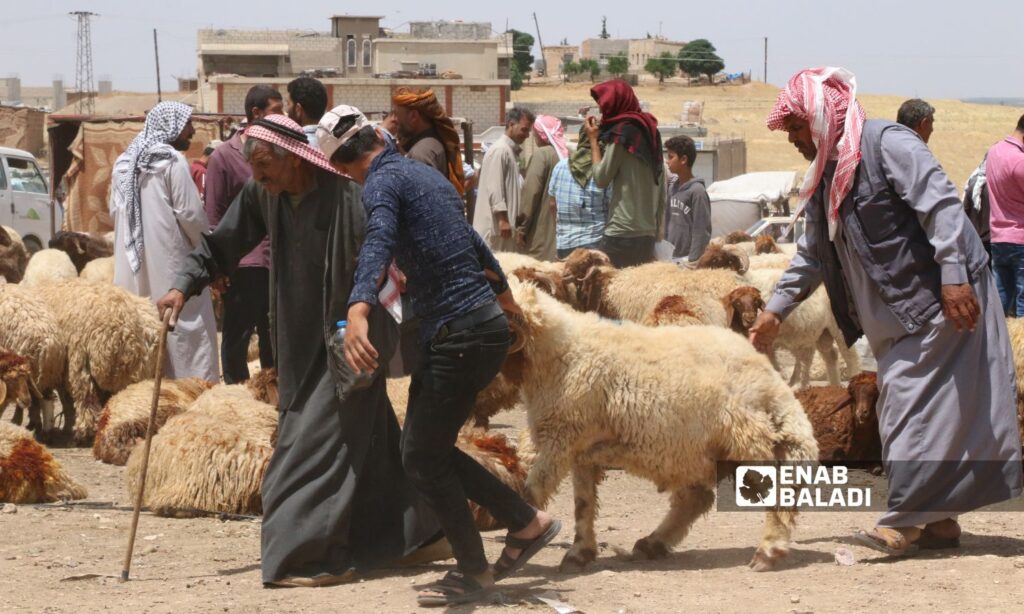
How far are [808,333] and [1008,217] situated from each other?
197 centimetres

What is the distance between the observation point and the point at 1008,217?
30.5 ft

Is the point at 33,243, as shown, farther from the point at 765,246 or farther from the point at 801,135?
the point at 801,135

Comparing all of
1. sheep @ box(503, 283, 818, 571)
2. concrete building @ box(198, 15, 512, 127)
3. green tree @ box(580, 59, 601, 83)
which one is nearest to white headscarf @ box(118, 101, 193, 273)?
sheep @ box(503, 283, 818, 571)

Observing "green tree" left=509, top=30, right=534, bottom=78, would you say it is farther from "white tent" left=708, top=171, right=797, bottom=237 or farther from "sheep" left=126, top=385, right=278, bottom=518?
"sheep" left=126, top=385, right=278, bottom=518

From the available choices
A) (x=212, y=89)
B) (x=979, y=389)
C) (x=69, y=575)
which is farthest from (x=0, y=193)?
(x=212, y=89)

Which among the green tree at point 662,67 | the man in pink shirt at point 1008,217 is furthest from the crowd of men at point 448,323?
the green tree at point 662,67

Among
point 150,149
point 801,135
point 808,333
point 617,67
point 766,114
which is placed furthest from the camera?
point 617,67

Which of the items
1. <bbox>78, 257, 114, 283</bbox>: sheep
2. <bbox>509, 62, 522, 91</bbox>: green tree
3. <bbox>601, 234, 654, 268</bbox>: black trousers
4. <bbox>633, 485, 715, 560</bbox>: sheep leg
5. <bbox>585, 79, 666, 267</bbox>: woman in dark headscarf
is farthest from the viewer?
<bbox>509, 62, 522, 91</bbox>: green tree

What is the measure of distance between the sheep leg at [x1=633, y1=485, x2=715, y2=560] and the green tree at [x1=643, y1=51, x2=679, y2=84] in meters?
114

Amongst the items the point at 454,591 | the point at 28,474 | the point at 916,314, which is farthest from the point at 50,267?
the point at 916,314

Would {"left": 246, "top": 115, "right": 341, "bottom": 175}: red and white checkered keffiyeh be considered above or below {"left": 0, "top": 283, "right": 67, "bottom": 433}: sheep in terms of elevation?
above

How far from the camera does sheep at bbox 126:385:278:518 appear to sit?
6488mm

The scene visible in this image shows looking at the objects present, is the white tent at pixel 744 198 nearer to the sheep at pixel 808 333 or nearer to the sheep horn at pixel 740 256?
the sheep horn at pixel 740 256

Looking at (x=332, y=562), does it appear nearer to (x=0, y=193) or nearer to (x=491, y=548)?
(x=491, y=548)
